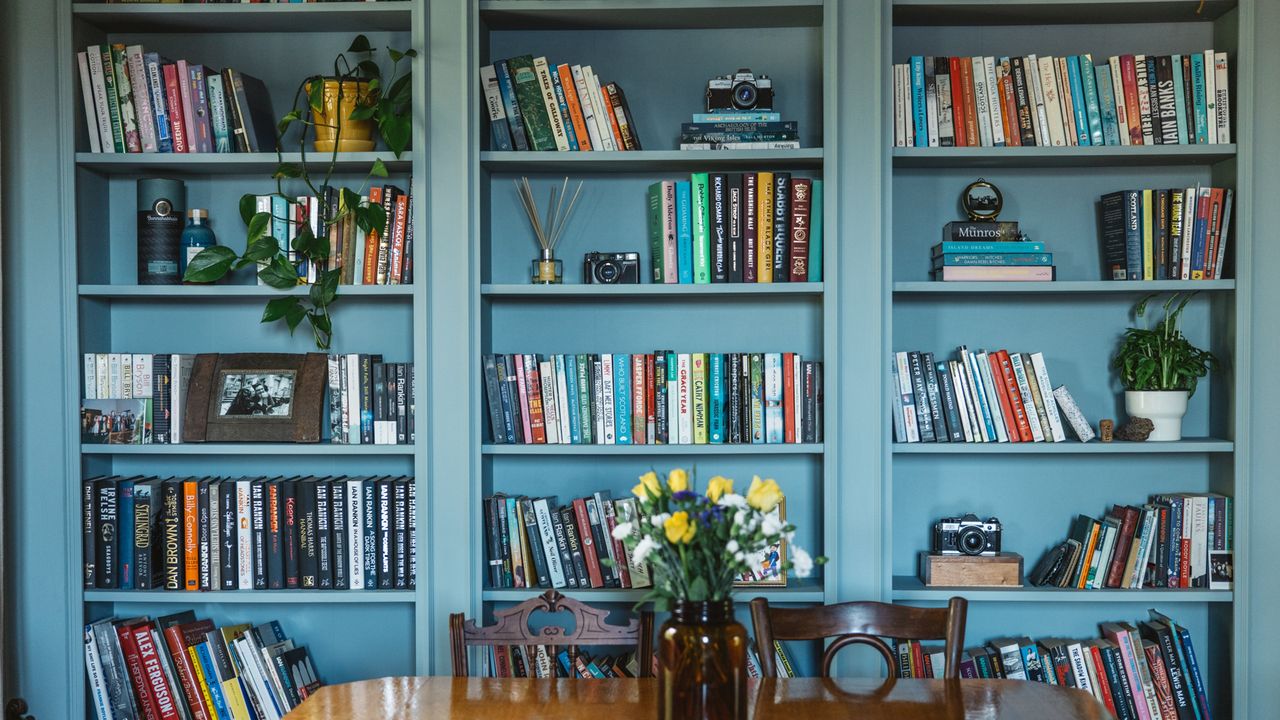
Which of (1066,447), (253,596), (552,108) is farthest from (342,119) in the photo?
(1066,447)

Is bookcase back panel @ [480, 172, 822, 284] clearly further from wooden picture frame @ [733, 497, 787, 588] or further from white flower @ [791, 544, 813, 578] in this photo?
white flower @ [791, 544, 813, 578]

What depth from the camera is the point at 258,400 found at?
97.0 inches

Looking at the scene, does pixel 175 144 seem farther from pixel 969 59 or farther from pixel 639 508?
pixel 969 59

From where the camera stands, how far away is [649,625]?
192 cm

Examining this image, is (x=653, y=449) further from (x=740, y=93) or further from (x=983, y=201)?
(x=983, y=201)

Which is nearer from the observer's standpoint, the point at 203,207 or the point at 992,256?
the point at 992,256

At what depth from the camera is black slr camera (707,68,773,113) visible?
96.6 inches

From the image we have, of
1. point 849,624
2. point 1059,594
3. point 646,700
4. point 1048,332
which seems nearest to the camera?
point 646,700

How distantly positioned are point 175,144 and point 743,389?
156 centimetres

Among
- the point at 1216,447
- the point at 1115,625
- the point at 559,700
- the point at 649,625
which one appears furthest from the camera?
the point at 1115,625

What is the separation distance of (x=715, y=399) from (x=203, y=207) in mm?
1488

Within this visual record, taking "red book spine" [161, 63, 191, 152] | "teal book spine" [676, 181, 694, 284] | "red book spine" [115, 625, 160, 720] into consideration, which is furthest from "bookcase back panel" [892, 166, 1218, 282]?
"red book spine" [115, 625, 160, 720]

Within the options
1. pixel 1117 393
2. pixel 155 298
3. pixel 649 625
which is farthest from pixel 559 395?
pixel 1117 393

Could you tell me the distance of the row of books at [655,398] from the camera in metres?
2.41
